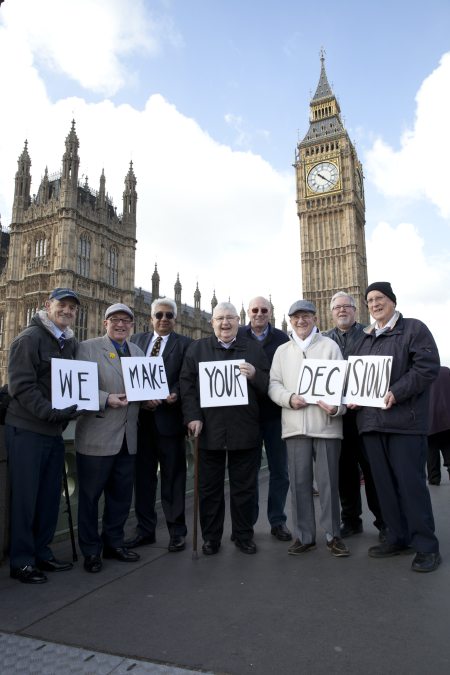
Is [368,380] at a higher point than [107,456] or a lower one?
higher

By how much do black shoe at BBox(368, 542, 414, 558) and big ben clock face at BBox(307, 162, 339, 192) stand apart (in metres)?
54.7

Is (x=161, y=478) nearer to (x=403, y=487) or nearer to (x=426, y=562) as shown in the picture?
(x=403, y=487)

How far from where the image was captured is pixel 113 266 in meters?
39.2

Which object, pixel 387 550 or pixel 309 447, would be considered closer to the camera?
pixel 387 550

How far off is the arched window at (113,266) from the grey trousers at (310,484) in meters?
37.0

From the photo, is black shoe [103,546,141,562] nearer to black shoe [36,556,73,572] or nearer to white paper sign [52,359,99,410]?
black shoe [36,556,73,572]

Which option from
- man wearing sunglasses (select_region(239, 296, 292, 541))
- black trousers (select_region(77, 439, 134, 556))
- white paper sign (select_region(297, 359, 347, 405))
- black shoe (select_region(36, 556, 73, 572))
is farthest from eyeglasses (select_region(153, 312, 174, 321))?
black shoe (select_region(36, 556, 73, 572))

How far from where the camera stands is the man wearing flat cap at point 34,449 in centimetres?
295

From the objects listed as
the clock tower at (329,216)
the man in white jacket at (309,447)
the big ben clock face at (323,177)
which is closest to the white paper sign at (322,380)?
the man in white jacket at (309,447)

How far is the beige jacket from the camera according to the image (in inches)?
134

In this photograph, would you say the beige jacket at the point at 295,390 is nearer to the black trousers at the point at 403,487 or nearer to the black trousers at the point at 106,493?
the black trousers at the point at 403,487

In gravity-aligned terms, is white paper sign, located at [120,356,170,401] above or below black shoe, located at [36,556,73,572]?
above

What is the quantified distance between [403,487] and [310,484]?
0.68 metres

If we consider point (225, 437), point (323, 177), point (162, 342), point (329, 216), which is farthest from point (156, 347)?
point (323, 177)
